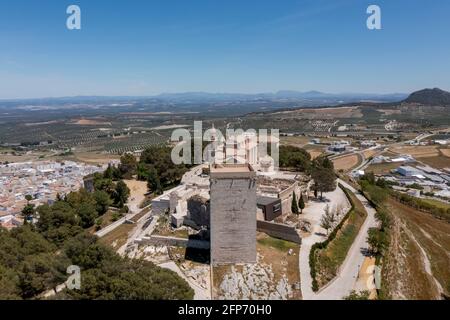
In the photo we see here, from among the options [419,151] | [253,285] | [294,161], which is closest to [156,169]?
[294,161]

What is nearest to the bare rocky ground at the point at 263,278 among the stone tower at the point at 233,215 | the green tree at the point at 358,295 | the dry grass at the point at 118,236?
the stone tower at the point at 233,215

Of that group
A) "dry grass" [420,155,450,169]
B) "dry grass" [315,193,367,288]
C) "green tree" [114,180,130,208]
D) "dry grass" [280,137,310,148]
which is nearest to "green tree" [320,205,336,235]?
"dry grass" [315,193,367,288]

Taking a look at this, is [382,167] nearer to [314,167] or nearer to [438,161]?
[438,161]

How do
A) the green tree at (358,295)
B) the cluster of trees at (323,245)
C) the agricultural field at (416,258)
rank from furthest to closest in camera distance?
1. the agricultural field at (416,258)
2. the cluster of trees at (323,245)
3. the green tree at (358,295)

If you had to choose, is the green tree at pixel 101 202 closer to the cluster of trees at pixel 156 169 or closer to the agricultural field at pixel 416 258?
the cluster of trees at pixel 156 169

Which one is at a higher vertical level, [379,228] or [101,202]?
[101,202]

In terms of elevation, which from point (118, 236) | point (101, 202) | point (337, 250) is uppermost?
point (101, 202)

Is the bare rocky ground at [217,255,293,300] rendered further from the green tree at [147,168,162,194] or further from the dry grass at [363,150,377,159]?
the dry grass at [363,150,377,159]

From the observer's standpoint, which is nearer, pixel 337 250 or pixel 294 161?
pixel 337 250
